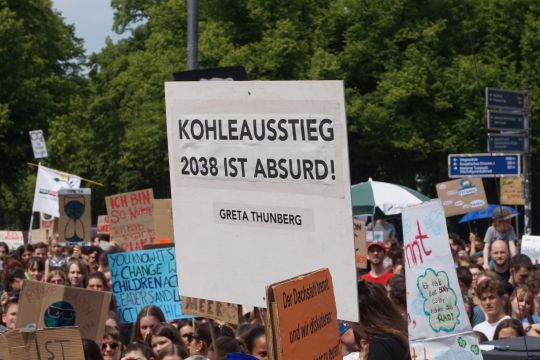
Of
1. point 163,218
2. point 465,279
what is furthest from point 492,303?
point 163,218

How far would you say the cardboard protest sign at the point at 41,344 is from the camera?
459 cm

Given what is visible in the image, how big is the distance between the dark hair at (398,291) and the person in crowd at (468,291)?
1.08 meters

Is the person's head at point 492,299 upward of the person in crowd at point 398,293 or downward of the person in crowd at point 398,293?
downward

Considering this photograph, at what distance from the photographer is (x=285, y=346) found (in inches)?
157

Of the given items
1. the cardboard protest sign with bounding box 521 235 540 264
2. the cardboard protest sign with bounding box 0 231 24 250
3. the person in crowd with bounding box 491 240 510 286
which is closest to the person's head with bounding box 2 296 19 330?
the person in crowd with bounding box 491 240 510 286

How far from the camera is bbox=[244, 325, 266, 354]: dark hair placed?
6582 millimetres

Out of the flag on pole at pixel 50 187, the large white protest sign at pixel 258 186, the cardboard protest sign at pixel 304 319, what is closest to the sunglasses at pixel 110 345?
the large white protest sign at pixel 258 186

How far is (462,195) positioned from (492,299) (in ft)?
36.3

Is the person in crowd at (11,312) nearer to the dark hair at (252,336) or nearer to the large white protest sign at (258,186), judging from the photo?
the dark hair at (252,336)

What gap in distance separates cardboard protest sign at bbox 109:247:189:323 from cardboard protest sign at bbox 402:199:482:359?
391cm

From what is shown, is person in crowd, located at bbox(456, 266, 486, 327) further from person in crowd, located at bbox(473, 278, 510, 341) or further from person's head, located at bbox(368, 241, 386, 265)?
person's head, located at bbox(368, 241, 386, 265)

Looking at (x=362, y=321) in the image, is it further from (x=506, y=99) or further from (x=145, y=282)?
(x=506, y=99)

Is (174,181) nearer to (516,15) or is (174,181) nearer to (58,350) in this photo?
(58,350)

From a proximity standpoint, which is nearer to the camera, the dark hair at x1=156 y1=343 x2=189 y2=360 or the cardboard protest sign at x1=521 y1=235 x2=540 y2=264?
the dark hair at x1=156 y1=343 x2=189 y2=360
